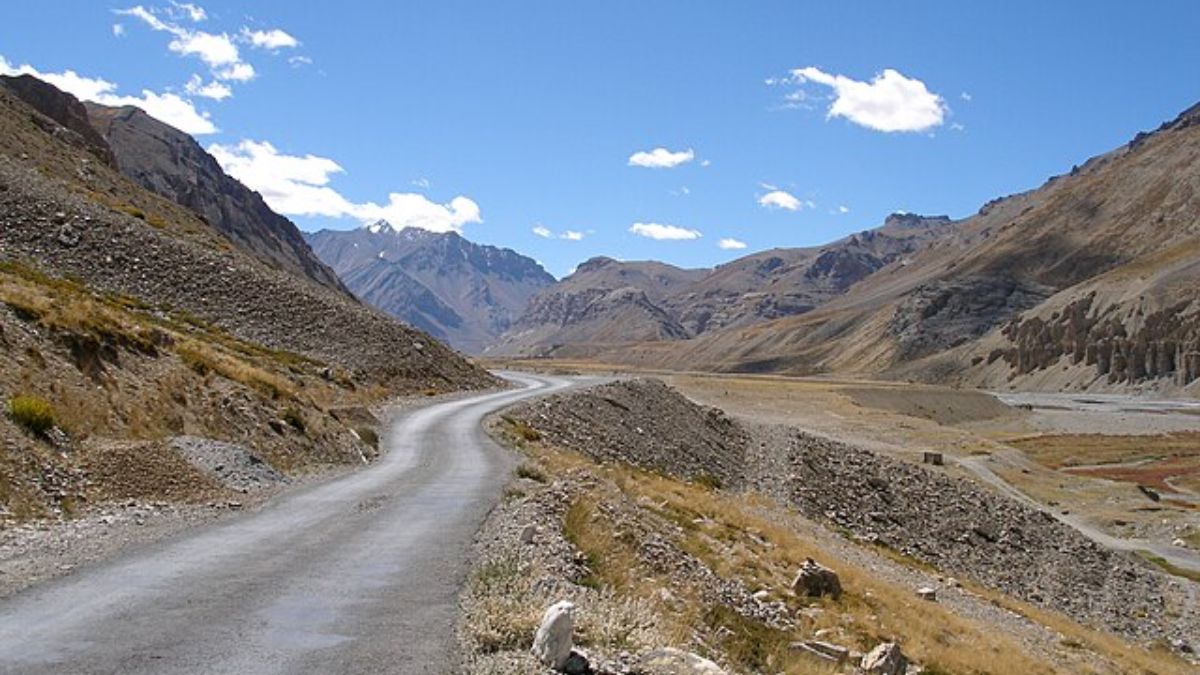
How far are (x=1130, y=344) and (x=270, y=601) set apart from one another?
194 metres

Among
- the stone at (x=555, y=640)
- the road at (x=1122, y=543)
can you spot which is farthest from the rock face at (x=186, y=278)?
the stone at (x=555, y=640)

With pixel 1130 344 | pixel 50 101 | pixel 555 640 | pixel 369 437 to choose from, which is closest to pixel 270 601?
pixel 555 640

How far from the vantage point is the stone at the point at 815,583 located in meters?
21.1

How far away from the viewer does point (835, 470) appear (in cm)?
5775

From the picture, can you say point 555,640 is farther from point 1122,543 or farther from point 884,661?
point 1122,543

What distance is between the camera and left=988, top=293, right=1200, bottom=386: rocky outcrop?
16688cm

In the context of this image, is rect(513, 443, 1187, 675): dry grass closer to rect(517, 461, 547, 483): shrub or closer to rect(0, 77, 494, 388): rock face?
rect(517, 461, 547, 483): shrub

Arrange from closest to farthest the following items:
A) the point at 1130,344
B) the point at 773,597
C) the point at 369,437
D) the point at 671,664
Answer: the point at 671,664 < the point at 773,597 < the point at 369,437 < the point at 1130,344

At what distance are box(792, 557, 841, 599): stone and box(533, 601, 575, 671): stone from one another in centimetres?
1144

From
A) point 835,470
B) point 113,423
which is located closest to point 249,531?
point 113,423

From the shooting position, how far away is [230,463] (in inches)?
992

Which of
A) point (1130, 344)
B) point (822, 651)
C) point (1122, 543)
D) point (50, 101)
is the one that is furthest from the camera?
point (1130, 344)

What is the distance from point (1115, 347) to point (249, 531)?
19345cm

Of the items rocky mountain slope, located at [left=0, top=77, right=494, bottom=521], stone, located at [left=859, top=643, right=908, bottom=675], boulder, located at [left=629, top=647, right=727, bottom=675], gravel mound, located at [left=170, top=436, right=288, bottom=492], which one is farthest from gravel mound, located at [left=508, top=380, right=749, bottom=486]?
boulder, located at [left=629, top=647, right=727, bottom=675]
